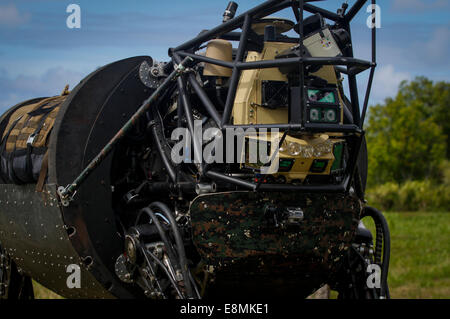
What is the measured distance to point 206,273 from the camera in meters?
4.95

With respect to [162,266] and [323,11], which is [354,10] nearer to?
[323,11]

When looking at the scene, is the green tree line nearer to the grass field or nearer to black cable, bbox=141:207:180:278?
the grass field

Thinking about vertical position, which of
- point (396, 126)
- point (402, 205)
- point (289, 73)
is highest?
point (289, 73)

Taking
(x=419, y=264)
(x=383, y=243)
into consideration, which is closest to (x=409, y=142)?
(x=419, y=264)

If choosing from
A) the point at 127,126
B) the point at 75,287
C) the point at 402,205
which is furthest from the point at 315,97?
the point at 402,205

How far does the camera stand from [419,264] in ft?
43.4

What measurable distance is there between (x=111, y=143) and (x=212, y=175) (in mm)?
1026

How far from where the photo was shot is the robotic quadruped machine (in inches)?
181

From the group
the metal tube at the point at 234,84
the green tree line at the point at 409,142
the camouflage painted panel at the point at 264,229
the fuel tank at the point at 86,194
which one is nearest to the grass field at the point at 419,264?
the fuel tank at the point at 86,194

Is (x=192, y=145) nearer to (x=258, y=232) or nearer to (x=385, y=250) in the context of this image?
(x=258, y=232)

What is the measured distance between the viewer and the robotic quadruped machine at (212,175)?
4.59m

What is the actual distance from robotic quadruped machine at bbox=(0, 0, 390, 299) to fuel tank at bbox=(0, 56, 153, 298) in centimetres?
1

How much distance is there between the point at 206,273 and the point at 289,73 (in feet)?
5.76

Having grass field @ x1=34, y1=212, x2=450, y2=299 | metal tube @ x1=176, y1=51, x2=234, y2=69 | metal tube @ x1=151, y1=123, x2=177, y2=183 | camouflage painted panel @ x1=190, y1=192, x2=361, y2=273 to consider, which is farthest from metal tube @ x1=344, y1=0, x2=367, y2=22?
grass field @ x1=34, y1=212, x2=450, y2=299
